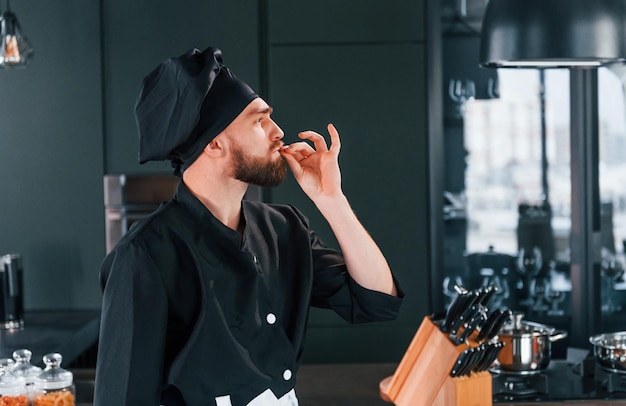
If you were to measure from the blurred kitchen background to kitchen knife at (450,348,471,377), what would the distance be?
2.05 metres

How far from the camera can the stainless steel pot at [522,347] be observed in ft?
9.39

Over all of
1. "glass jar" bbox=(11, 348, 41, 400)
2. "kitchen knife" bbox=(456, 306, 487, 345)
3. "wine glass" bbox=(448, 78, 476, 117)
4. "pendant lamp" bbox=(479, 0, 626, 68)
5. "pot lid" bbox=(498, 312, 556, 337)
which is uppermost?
"wine glass" bbox=(448, 78, 476, 117)

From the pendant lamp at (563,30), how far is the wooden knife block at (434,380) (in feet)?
2.41

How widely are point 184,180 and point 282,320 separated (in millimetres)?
337

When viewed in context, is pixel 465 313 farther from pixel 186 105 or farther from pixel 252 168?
pixel 186 105

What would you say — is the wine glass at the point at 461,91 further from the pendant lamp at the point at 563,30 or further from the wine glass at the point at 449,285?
the pendant lamp at the point at 563,30

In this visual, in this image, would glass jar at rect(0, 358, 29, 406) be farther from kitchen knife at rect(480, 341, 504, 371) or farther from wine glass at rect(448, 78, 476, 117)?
wine glass at rect(448, 78, 476, 117)

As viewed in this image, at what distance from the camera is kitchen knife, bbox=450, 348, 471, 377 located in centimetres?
234

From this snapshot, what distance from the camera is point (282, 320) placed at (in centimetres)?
190

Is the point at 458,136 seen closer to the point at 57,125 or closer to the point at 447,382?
the point at 57,125

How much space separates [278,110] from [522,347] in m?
1.89

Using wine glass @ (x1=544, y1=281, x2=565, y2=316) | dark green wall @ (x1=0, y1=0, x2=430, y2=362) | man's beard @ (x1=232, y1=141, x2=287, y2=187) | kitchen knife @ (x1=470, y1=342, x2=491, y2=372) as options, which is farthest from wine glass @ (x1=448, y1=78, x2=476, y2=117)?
man's beard @ (x1=232, y1=141, x2=287, y2=187)

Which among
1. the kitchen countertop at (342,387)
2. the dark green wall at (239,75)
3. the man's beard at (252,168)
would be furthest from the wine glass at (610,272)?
the man's beard at (252,168)

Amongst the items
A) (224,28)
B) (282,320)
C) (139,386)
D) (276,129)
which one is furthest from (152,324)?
(224,28)
